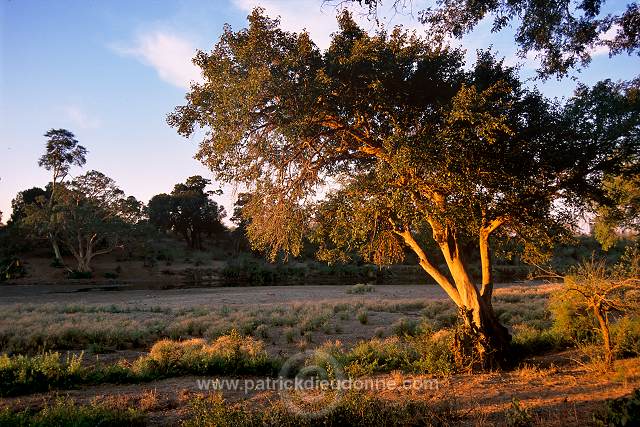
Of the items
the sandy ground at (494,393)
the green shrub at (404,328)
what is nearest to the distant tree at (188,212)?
the green shrub at (404,328)

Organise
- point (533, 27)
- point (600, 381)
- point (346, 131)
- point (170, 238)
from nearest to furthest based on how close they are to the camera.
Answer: point (600, 381), point (533, 27), point (346, 131), point (170, 238)

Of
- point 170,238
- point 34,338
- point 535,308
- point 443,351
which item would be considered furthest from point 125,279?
point 443,351

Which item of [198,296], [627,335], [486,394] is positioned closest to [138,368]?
[486,394]

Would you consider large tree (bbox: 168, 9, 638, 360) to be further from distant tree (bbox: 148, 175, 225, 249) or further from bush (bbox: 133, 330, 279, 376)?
distant tree (bbox: 148, 175, 225, 249)

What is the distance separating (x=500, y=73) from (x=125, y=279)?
2217 inches

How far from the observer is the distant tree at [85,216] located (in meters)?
54.9

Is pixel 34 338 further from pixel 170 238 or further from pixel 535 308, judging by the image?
pixel 170 238

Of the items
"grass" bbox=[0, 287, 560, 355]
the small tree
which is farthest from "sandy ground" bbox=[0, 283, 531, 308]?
the small tree

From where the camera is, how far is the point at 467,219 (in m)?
10.2

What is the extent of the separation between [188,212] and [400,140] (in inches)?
2871

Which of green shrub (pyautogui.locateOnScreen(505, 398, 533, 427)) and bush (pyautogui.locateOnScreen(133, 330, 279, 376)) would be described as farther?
bush (pyautogui.locateOnScreen(133, 330, 279, 376))

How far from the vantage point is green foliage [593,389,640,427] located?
471 cm

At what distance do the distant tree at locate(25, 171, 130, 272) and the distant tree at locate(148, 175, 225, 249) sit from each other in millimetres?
16696

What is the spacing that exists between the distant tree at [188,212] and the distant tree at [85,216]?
16.7 m
